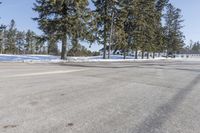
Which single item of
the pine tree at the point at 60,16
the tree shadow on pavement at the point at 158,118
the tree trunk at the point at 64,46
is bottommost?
the tree shadow on pavement at the point at 158,118

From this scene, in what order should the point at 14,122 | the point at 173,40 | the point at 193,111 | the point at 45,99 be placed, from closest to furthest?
the point at 14,122, the point at 193,111, the point at 45,99, the point at 173,40

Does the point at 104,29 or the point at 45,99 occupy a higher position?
the point at 104,29

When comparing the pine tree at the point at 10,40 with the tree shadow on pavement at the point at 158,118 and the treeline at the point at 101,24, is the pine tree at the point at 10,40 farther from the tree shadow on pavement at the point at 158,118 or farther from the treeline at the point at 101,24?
the tree shadow on pavement at the point at 158,118

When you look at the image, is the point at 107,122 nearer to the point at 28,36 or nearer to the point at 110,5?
the point at 110,5

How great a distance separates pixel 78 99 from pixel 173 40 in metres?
77.8

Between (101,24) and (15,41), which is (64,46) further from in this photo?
(15,41)

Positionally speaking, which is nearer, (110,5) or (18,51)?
(110,5)

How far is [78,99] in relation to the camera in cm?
794

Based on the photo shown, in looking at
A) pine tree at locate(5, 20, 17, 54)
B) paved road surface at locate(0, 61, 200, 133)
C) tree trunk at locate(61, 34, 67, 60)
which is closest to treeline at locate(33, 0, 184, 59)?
tree trunk at locate(61, 34, 67, 60)

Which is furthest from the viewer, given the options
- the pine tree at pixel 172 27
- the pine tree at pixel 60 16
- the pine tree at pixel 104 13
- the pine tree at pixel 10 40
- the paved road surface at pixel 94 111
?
the pine tree at pixel 10 40

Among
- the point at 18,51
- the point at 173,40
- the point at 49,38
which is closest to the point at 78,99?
the point at 49,38

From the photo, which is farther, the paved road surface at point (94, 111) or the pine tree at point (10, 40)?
the pine tree at point (10, 40)

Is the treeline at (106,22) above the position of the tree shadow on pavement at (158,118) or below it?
above

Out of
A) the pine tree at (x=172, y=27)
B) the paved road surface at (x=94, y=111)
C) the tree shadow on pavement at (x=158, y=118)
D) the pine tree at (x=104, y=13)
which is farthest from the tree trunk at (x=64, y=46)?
the pine tree at (x=172, y=27)
